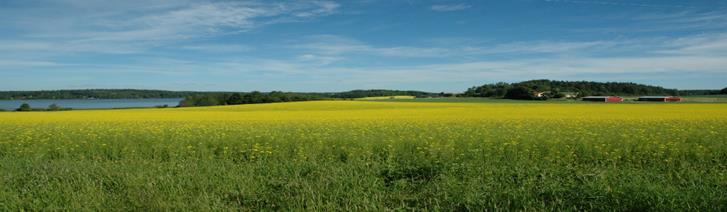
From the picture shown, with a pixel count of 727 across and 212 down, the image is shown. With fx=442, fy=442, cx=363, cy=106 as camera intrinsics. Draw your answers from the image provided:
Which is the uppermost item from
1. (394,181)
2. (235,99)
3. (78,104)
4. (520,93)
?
(520,93)

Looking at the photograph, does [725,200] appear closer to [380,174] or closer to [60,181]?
[380,174]

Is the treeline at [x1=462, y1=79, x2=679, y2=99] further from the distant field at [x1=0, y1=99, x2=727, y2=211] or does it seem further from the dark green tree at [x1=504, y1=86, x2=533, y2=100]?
the distant field at [x1=0, y1=99, x2=727, y2=211]

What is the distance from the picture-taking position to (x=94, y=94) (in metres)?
142

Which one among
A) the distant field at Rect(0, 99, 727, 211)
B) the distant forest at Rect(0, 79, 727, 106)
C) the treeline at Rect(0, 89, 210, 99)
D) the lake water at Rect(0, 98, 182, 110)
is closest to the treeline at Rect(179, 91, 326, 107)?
the distant forest at Rect(0, 79, 727, 106)

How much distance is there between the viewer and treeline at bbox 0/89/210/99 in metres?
128

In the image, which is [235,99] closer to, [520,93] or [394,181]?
[520,93]

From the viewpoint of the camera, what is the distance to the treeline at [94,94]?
128 metres

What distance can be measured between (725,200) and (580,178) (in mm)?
1552

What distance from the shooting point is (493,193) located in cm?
534

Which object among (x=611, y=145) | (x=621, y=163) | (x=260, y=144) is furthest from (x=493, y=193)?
(x=260, y=144)

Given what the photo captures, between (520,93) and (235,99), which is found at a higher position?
(520,93)

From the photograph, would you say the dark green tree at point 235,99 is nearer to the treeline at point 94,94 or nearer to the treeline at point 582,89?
the treeline at point 94,94

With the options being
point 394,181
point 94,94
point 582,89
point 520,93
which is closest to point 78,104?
point 94,94

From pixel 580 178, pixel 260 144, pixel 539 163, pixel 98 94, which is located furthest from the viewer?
pixel 98 94
